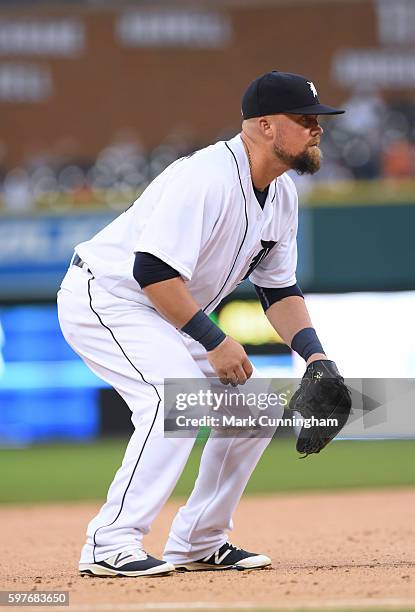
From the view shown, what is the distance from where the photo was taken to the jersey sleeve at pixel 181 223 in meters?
3.81

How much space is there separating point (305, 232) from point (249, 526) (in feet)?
17.9

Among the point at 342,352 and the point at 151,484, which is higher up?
the point at 151,484

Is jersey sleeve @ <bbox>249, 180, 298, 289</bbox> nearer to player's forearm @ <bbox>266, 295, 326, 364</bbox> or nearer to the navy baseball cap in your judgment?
player's forearm @ <bbox>266, 295, 326, 364</bbox>

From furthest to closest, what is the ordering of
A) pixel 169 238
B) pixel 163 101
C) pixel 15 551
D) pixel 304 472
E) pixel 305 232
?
pixel 163 101 → pixel 305 232 → pixel 304 472 → pixel 15 551 → pixel 169 238

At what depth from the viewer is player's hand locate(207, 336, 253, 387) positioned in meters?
3.88

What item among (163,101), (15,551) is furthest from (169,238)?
(163,101)

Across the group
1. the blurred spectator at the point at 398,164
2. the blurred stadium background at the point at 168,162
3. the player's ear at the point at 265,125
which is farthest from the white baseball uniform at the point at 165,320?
the blurred spectator at the point at 398,164

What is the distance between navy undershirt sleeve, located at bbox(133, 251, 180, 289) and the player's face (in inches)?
23.0

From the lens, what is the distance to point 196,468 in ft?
33.5

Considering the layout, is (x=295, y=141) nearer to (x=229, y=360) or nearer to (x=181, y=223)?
(x=181, y=223)

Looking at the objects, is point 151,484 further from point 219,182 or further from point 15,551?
point 15,551

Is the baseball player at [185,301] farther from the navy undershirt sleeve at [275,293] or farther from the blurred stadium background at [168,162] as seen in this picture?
the blurred stadium background at [168,162]

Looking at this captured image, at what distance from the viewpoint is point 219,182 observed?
3912 millimetres

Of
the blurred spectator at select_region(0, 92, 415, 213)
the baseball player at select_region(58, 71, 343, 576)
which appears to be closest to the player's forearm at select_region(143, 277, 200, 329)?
the baseball player at select_region(58, 71, 343, 576)
